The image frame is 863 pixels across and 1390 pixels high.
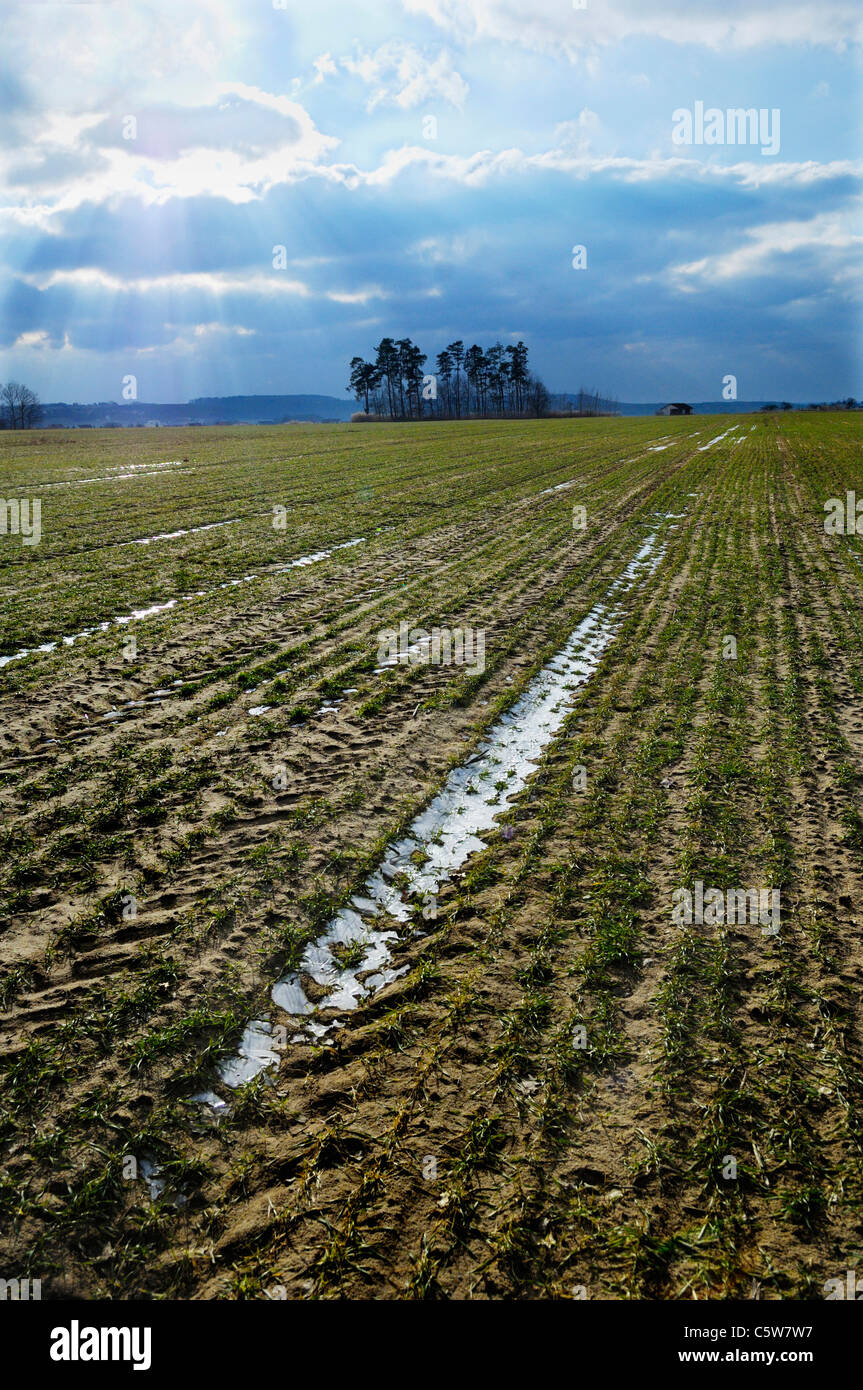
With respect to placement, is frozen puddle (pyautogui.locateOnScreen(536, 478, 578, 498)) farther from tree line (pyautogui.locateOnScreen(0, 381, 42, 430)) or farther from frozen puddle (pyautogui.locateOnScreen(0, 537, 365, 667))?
tree line (pyautogui.locateOnScreen(0, 381, 42, 430))

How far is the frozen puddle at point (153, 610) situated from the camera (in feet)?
31.3

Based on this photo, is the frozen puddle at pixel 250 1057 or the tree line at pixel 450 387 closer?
the frozen puddle at pixel 250 1057

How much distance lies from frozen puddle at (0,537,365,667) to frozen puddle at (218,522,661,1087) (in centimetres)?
603

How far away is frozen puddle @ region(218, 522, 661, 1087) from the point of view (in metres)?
4.18

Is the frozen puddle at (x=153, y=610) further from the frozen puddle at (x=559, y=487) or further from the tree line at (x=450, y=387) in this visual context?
the tree line at (x=450, y=387)

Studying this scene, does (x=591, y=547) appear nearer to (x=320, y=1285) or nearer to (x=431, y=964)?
(x=431, y=964)

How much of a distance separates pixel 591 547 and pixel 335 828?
41.3ft

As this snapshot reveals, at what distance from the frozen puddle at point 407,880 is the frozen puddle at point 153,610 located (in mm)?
6029

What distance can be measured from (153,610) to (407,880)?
7.77 meters

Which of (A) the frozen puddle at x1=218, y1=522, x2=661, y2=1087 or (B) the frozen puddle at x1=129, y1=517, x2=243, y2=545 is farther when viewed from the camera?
(B) the frozen puddle at x1=129, y1=517, x2=243, y2=545

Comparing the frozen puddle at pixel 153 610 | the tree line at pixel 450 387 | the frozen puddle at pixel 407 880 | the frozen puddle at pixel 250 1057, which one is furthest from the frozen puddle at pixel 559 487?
the tree line at pixel 450 387

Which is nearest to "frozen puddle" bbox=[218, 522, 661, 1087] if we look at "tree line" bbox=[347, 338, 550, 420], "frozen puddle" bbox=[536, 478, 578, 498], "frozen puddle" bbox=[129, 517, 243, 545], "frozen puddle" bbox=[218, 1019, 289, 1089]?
"frozen puddle" bbox=[218, 1019, 289, 1089]

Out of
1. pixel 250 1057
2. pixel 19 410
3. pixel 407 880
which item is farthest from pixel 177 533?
pixel 19 410

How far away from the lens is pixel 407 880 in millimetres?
5395
